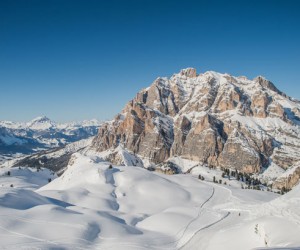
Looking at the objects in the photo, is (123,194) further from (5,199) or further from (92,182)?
(5,199)

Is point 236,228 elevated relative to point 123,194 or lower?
lower

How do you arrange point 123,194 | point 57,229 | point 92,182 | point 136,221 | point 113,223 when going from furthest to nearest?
point 92,182, point 123,194, point 136,221, point 113,223, point 57,229

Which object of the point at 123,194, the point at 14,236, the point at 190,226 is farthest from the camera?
the point at 123,194

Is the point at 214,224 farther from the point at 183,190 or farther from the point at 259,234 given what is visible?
the point at 183,190

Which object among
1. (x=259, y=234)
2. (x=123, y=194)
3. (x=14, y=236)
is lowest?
(x=14, y=236)

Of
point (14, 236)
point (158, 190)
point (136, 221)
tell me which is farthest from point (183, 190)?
point (14, 236)

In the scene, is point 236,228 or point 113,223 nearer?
point 236,228
